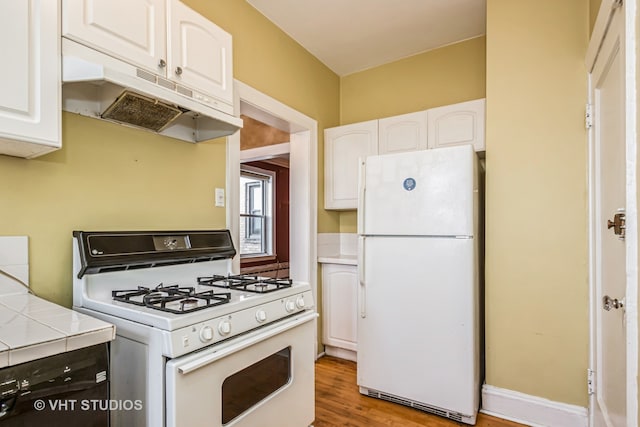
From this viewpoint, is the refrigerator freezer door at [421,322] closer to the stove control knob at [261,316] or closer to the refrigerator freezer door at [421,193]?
the refrigerator freezer door at [421,193]

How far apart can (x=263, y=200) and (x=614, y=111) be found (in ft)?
14.0

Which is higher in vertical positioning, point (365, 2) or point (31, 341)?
point (365, 2)

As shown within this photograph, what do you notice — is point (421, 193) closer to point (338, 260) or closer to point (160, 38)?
point (338, 260)

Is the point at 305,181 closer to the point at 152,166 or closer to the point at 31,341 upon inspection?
the point at 152,166

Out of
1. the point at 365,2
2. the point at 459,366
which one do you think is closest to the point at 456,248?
the point at 459,366

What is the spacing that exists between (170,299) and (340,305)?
181cm

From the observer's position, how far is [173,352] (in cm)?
105

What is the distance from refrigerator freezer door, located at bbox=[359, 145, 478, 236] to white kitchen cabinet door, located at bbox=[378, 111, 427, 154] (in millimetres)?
545

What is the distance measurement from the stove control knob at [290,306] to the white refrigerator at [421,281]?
2.69ft

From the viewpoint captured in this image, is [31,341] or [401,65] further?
[401,65]

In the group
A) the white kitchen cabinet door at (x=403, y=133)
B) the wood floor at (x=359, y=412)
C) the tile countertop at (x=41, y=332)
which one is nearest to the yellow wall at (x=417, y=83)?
the white kitchen cabinet door at (x=403, y=133)

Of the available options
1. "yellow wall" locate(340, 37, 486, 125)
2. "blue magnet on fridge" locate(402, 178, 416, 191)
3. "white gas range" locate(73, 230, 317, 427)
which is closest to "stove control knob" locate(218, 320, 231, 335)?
"white gas range" locate(73, 230, 317, 427)

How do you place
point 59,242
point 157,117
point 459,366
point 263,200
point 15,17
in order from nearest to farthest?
point 15,17 → point 59,242 → point 157,117 → point 459,366 → point 263,200

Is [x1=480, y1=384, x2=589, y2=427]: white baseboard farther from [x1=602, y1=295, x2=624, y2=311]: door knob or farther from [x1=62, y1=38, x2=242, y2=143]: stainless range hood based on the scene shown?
[x1=62, y1=38, x2=242, y2=143]: stainless range hood
